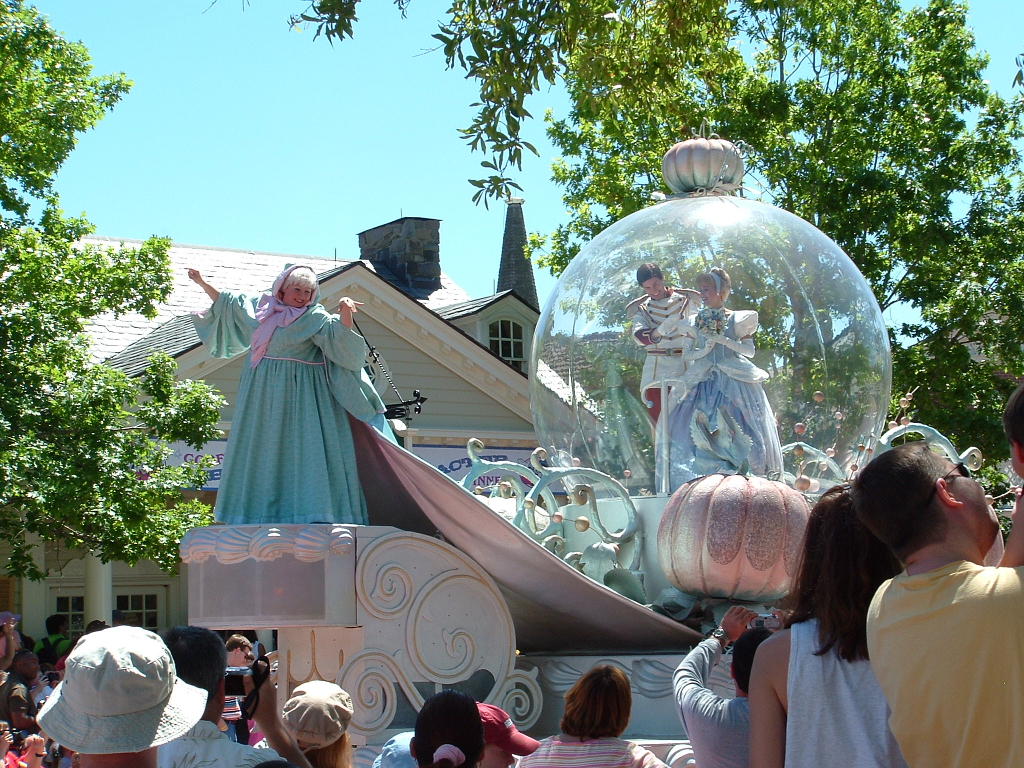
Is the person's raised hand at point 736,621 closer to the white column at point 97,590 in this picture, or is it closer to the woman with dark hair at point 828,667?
the woman with dark hair at point 828,667

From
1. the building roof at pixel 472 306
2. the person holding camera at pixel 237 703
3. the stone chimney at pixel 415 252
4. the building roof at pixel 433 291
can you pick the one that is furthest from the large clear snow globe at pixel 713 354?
the stone chimney at pixel 415 252

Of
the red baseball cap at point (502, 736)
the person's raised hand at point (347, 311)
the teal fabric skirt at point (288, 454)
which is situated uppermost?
the person's raised hand at point (347, 311)

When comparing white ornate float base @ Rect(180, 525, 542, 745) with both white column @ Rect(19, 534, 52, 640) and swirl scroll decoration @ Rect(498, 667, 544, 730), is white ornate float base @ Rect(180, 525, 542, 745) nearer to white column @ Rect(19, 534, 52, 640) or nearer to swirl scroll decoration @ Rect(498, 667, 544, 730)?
swirl scroll decoration @ Rect(498, 667, 544, 730)

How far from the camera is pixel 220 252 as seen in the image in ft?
74.2

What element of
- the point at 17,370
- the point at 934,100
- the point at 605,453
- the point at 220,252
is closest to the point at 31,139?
the point at 17,370

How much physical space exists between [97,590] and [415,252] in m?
9.87

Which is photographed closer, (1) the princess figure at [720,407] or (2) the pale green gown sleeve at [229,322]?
(2) the pale green gown sleeve at [229,322]

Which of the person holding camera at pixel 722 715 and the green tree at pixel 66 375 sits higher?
the green tree at pixel 66 375

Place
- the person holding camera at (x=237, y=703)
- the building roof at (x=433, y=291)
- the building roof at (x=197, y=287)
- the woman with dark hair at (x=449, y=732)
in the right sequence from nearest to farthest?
the woman with dark hair at (x=449, y=732)
the person holding camera at (x=237, y=703)
the building roof at (x=197, y=287)
the building roof at (x=433, y=291)

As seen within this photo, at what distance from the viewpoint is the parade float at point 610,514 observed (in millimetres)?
5590

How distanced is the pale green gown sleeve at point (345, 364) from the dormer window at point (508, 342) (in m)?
15.9

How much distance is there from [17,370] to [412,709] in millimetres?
7502

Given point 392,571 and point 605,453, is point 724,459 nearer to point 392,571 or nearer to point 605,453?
point 605,453

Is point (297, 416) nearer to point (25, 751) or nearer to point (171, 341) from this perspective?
point (25, 751)
